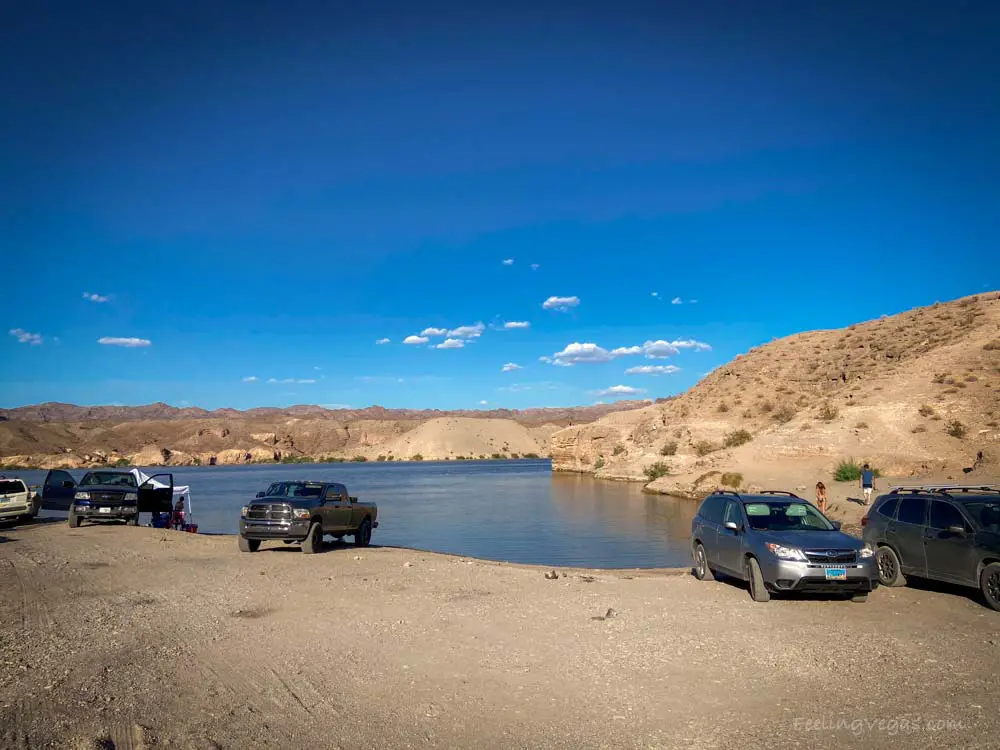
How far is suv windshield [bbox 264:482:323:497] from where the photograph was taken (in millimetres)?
18922

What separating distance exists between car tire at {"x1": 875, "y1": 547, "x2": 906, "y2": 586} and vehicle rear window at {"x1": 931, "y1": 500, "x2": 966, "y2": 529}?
3.66 feet

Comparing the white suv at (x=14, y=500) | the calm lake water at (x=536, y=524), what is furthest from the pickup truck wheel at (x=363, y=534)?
the white suv at (x=14, y=500)

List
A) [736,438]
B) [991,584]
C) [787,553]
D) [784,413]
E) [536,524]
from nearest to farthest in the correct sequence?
1. [991,584]
2. [787,553]
3. [536,524]
4. [736,438]
5. [784,413]

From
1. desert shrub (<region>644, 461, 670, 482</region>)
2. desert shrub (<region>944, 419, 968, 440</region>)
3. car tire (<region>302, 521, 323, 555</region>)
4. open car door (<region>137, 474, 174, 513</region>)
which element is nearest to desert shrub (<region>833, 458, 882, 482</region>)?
desert shrub (<region>944, 419, 968, 440</region>)

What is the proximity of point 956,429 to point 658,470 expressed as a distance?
2415 centimetres

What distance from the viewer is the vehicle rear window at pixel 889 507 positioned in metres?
12.5

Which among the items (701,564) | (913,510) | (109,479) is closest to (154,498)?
(109,479)

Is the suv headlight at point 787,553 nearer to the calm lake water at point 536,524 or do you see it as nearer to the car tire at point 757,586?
the car tire at point 757,586

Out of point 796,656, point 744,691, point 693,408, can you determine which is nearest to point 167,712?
point 744,691

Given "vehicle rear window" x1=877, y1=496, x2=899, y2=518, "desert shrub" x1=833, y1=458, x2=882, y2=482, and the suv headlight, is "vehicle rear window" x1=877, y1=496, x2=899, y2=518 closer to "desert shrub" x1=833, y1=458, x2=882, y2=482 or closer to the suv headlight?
the suv headlight

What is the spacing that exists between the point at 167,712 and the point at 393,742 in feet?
7.06

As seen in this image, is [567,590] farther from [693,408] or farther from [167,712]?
[693,408]

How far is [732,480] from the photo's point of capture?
136 feet

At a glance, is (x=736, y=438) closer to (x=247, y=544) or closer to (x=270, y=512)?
(x=247, y=544)
